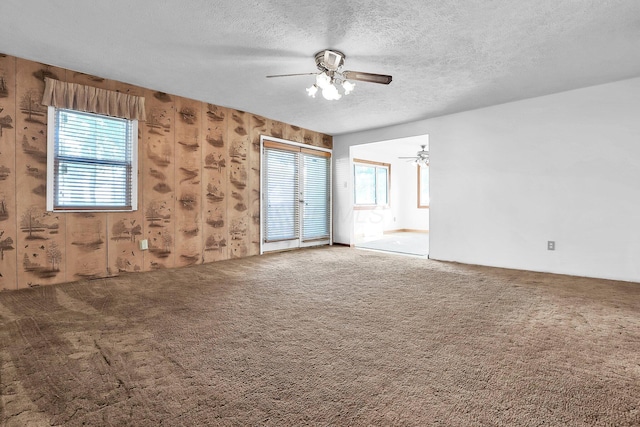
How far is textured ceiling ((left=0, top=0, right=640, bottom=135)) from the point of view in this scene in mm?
2365

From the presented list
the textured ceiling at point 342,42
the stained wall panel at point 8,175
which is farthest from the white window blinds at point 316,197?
the stained wall panel at point 8,175

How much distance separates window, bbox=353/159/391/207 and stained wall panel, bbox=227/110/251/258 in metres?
3.90

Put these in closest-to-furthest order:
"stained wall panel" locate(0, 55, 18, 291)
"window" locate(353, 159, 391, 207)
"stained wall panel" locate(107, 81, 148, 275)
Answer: "stained wall panel" locate(0, 55, 18, 291), "stained wall panel" locate(107, 81, 148, 275), "window" locate(353, 159, 391, 207)

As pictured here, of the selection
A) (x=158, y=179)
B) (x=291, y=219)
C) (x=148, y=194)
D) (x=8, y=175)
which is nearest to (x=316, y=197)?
(x=291, y=219)

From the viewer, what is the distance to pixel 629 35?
8.86 feet

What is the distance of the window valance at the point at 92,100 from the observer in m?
3.35

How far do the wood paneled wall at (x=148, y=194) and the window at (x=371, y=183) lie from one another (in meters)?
2.97

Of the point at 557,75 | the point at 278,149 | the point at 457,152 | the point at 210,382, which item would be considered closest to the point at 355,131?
the point at 278,149

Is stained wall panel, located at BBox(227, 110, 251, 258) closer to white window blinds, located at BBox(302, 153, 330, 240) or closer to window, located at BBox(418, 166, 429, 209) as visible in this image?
white window blinds, located at BBox(302, 153, 330, 240)

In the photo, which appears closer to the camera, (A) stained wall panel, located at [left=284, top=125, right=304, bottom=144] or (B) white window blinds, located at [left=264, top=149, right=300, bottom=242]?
(B) white window blinds, located at [left=264, top=149, right=300, bottom=242]

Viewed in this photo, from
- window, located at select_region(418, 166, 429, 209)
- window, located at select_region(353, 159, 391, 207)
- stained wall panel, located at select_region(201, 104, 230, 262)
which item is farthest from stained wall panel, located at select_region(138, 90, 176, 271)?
window, located at select_region(418, 166, 429, 209)

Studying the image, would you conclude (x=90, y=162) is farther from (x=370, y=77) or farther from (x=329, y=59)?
(x=370, y=77)

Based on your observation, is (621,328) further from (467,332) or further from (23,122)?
(23,122)

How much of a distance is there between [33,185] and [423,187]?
29.8 feet
